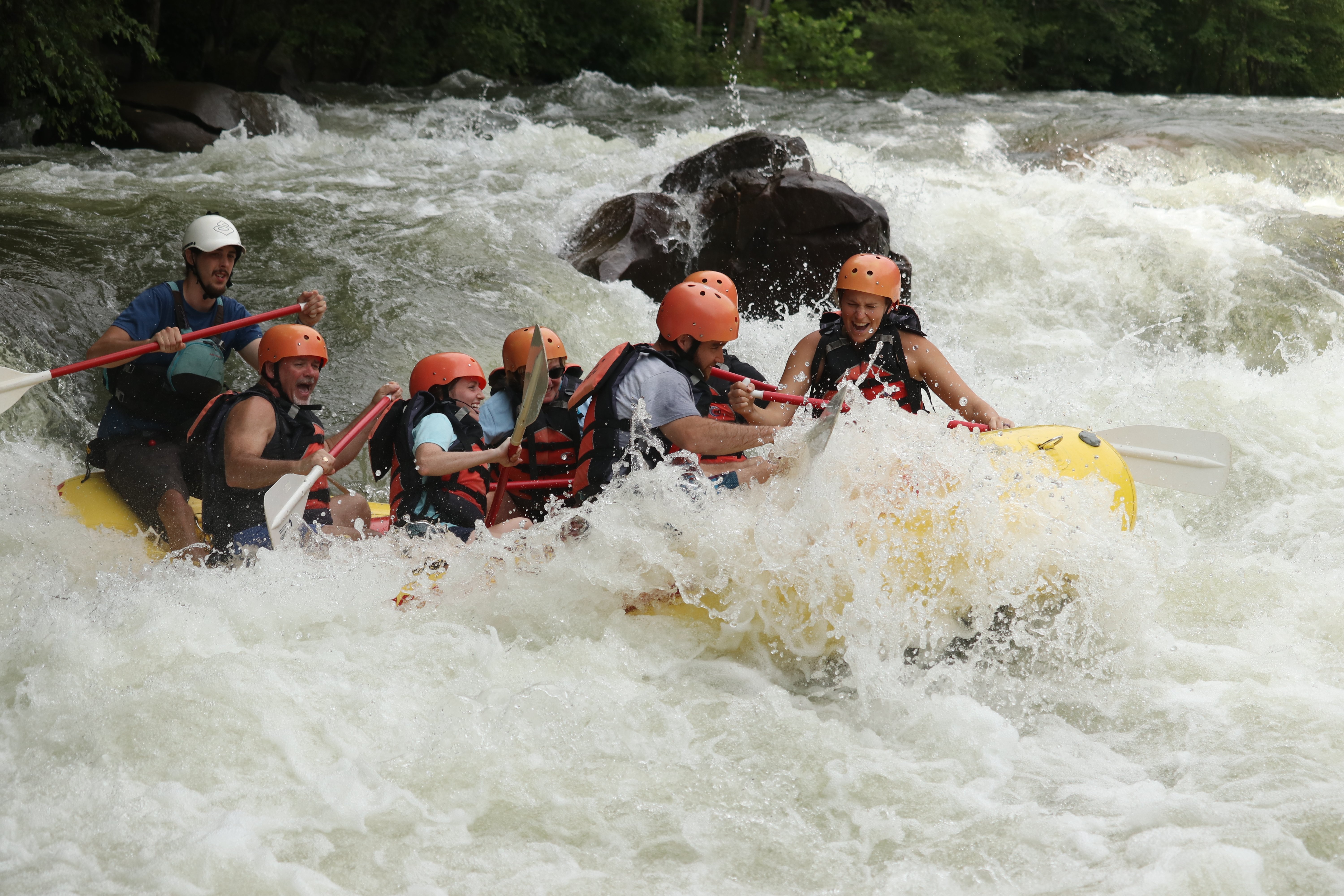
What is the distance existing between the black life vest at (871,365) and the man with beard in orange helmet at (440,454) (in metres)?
1.38

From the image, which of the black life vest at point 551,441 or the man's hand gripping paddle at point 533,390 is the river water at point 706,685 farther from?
the black life vest at point 551,441

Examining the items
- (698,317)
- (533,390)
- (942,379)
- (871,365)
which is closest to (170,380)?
(533,390)

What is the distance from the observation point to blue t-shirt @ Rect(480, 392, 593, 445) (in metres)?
4.54

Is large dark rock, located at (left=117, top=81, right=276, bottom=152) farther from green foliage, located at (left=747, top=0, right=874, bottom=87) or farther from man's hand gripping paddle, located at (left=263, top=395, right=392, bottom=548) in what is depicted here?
green foliage, located at (left=747, top=0, right=874, bottom=87)

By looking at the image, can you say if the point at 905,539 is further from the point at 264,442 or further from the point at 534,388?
the point at 264,442

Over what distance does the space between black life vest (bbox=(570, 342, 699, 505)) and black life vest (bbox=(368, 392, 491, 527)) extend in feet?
1.50

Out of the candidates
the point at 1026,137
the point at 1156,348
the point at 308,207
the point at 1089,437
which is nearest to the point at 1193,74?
the point at 1026,137

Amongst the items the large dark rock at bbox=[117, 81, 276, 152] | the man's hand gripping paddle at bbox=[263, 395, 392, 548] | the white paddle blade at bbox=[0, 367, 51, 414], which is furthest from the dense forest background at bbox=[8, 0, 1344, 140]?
the man's hand gripping paddle at bbox=[263, 395, 392, 548]

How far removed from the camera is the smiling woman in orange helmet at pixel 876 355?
4.64 m

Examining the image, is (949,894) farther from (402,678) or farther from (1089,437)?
(1089,437)

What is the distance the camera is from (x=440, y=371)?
434 cm

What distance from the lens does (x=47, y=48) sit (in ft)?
30.9

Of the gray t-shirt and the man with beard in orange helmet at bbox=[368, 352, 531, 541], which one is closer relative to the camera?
the gray t-shirt

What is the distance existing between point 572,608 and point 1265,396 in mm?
4798
